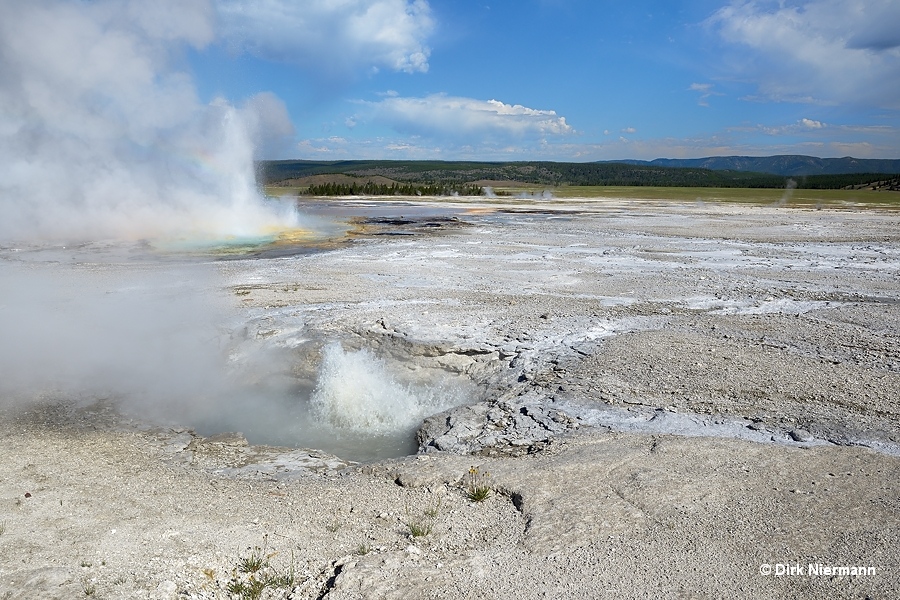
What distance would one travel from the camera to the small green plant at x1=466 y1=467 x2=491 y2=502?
454 cm

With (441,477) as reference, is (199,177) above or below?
above

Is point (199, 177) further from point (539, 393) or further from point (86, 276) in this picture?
point (539, 393)

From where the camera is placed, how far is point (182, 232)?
23062 millimetres

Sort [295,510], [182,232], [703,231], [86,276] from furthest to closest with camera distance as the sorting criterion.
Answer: [703,231], [182,232], [86,276], [295,510]

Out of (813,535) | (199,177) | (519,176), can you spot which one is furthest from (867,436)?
(519,176)

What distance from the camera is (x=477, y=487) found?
15.3 ft

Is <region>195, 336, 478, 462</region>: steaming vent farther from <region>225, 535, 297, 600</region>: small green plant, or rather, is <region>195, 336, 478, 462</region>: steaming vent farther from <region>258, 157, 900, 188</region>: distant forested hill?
<region>258, 157, 900, 188</region>: distant forested hill

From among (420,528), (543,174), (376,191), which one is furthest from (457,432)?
(543,174)

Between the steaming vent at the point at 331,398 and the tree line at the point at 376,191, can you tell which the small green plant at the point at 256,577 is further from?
the tree line at the point at 376,191

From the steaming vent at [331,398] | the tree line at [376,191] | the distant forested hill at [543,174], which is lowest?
the steaming vent at [331,398]

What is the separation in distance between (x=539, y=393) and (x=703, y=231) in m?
21.0

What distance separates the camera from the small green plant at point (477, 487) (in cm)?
454

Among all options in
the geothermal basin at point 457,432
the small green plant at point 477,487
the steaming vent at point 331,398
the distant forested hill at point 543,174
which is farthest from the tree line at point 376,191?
the distant forested hill at point 543,174

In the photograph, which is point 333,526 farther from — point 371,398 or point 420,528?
point 371,398
